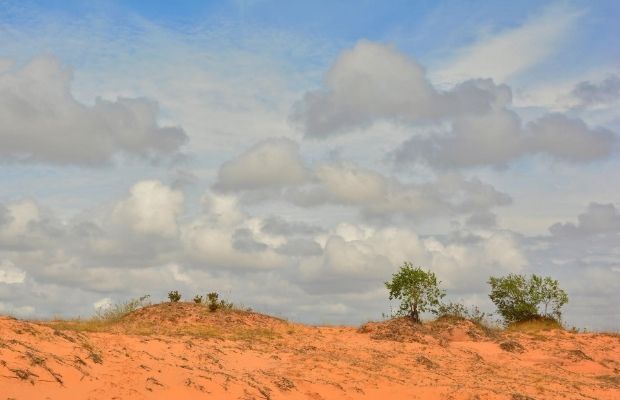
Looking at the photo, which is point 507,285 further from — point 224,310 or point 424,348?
point 224,310

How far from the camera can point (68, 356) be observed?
18000mm

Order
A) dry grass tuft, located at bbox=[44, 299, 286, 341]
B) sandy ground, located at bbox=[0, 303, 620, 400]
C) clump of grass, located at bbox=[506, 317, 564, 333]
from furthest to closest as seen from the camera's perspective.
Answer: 1. clump of grass, located at bbox=[506, 317, 564, 333]
2. dry grass tuft, located at bbox=[44, 299, 286, 341]
3. sandy ground, located at bbox=[0, 303, 620, 400]

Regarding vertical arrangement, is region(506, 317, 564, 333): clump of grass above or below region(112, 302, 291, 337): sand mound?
above

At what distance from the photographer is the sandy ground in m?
17.1

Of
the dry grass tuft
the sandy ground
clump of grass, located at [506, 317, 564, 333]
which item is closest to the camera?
the sandy ground

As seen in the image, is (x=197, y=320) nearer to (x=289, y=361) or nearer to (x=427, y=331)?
(x=289, y=361)

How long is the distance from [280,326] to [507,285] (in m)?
19.7

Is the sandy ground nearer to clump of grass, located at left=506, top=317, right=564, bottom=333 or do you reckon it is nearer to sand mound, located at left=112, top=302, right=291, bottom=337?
sand mound, located at left=112, top=302, right=291, bottom=337

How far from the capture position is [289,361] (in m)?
25.2

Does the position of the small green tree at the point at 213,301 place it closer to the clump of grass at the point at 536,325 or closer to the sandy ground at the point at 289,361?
the sandy ground at the point at 289,361

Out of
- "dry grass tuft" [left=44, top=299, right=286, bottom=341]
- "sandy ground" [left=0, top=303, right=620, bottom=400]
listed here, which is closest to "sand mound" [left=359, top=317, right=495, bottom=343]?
"sandy ground" [left=0, top=303, right=620, bottom=400]

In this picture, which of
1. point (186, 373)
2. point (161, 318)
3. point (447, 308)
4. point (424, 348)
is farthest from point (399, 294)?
point (186, 373)

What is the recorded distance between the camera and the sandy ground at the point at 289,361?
56.1ft

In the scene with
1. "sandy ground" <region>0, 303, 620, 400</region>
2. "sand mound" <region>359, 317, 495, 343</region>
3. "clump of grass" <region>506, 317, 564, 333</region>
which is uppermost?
"clump of grass" <region>506, 317, 564, 333</region>
